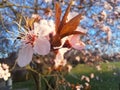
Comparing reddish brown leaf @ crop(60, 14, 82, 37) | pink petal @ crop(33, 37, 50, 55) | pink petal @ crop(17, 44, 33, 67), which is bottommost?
pink petal @ crop(17, 44, 33, 67)

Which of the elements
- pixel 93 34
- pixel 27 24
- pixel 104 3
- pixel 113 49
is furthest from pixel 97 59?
pixel 27 24

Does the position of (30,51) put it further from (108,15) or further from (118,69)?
(118,69)

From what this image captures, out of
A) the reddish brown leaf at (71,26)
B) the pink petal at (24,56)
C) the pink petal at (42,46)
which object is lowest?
the pink petal at (24,56)

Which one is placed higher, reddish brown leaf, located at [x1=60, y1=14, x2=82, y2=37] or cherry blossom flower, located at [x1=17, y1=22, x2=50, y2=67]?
reddish brown leaf, located at [x1=60, y1=14, x2=82, y2=37]

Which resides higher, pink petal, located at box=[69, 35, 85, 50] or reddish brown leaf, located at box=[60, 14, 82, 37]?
reddish brown leaf, located at box=[60, 14, 82, 37]
